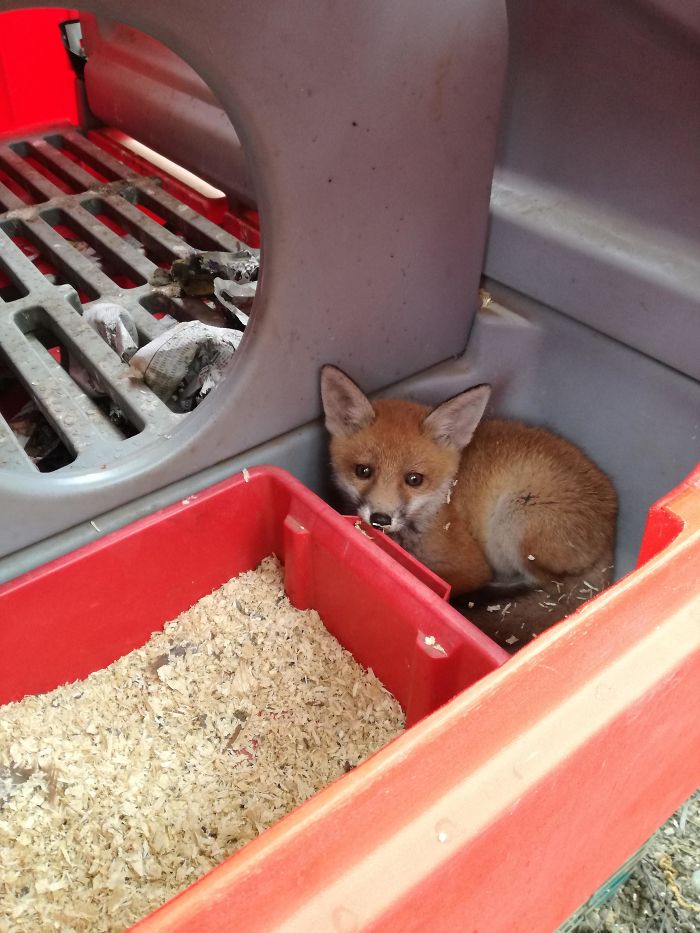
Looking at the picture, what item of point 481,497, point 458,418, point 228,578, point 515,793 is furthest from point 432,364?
point 515,793

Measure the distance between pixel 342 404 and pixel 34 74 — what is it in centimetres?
180

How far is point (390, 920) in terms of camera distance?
1.46ft

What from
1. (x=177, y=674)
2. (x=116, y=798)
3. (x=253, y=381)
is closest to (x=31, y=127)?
(x=253, y=381)

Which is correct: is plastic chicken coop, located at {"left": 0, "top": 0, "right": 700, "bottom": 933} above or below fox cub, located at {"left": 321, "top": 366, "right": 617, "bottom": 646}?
above

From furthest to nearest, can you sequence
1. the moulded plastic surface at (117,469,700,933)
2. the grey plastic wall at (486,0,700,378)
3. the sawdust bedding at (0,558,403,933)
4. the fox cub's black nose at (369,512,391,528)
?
the fox cub's black nose at (369,512,391,528) → the grey plastic wall at (486,0,700,378) → the sawdust bedding at (0,558,403,933) → the moulded plastic surface at (117,469,700,933)

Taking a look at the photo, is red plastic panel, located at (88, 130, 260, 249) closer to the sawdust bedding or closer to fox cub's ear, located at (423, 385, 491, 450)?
fox cub's ear, located at (423, 385, 491, 450)

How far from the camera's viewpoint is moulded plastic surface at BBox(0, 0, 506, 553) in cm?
90

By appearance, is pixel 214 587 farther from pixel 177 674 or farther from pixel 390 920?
pixel 390 920

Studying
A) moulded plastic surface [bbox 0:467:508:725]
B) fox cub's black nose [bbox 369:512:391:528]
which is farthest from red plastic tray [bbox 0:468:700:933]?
fox cub's black nose [bbox 369:512:391:528]

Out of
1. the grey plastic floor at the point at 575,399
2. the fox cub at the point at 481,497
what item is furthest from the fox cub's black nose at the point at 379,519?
the grey plastic floor at the point at 575,399

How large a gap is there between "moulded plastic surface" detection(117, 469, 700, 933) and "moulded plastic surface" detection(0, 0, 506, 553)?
63cm

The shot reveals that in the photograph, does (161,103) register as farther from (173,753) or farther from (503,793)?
(503,793)

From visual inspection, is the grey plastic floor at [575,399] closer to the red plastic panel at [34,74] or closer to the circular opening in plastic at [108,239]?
the circular opening in plastic at [108,239]

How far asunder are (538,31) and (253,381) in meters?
0.73
